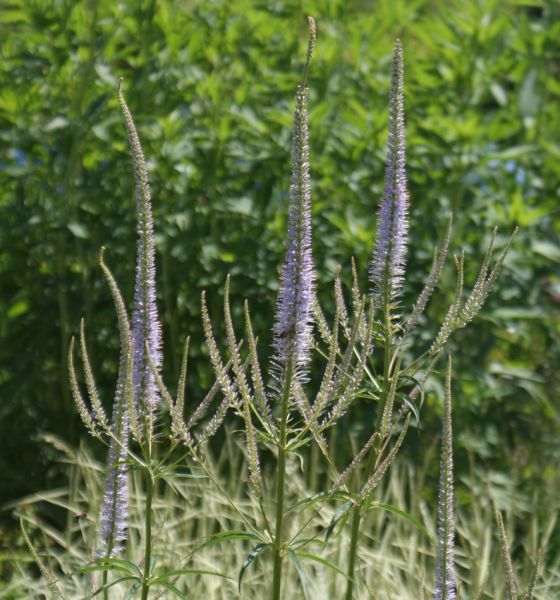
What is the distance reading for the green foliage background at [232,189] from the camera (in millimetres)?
5191

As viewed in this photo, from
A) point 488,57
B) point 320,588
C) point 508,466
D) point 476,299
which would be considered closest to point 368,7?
point 488,57

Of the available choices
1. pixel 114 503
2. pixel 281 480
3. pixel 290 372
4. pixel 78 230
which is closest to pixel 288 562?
pixel 114 503

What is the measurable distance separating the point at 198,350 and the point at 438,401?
3.92 feet

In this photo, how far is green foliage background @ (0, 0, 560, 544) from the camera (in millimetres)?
5191

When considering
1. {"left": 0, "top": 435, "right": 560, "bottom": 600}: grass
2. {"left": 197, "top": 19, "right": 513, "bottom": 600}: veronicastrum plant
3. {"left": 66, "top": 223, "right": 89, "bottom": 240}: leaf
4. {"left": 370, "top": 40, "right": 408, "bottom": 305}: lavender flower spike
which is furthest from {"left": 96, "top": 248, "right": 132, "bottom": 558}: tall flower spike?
{"left": 66, "top": 223, "right": 89, "bottom": 240}: leaf

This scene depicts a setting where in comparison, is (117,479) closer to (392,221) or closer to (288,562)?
(392,221)

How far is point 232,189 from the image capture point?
5465mm

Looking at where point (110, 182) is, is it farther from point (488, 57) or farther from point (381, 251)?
point (381, 251)

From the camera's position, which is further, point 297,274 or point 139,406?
point 139,406

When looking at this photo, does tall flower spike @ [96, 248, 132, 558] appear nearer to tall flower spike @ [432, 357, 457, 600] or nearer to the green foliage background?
tall flower spike @ [432, 357, 457, 600]

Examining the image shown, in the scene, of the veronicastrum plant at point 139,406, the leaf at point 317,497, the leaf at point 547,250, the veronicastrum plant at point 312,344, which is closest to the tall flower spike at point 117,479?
the veronicastrum plant at point 139,406

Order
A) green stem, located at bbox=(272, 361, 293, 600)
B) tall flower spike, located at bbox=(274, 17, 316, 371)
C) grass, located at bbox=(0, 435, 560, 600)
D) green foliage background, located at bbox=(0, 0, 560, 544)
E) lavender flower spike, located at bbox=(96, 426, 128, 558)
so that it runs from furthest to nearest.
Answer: green foliage background, located at bbox=(0, 0, 560, 544) → grass, located at bbox=(0, 435, 560, 600) → lavender flower spike, located at bbox=(96, 426, 128, 558) → green stem, located at bbox=(272, 361, 293, 600) → tall flower spike, located at bbox=(274, 17, 316, 371)

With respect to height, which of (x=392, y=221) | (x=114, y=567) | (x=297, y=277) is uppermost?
(x=392, y=221)

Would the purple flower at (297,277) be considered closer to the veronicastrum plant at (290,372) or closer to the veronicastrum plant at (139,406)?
the veronicastrum plant at (290,372)
